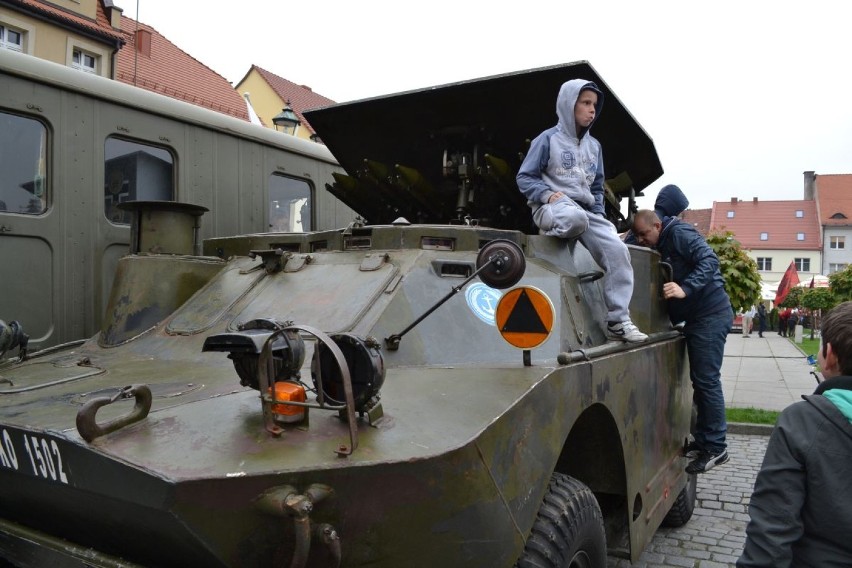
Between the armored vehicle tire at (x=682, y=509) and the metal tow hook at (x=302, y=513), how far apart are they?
400 centimetres

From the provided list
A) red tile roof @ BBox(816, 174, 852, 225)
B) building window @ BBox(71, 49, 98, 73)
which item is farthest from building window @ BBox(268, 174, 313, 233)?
red tile roof @ BBox(816, 174, 852, 225)

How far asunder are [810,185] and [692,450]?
66138mm

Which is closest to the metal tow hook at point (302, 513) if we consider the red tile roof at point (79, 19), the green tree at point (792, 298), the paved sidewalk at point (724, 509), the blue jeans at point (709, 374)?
the paved sidewalk at point (724, 509)

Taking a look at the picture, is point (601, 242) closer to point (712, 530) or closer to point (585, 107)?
point (585, 107)

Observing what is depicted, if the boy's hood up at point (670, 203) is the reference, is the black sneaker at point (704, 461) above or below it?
below

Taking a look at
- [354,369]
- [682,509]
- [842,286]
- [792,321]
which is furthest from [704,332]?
[792,321]

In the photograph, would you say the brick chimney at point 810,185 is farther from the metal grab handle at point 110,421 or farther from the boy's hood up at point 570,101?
the metal grab handle at point 110,421

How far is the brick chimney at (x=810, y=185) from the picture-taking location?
208ft

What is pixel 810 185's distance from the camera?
6397cm

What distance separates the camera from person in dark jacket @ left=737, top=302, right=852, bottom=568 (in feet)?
7.07

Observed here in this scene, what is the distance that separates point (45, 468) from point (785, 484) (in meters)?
2.15

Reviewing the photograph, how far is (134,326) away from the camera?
13.9 feet

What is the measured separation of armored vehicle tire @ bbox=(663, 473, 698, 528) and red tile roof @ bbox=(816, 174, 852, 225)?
196 ft

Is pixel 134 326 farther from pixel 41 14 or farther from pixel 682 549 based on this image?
pixel 41 14
